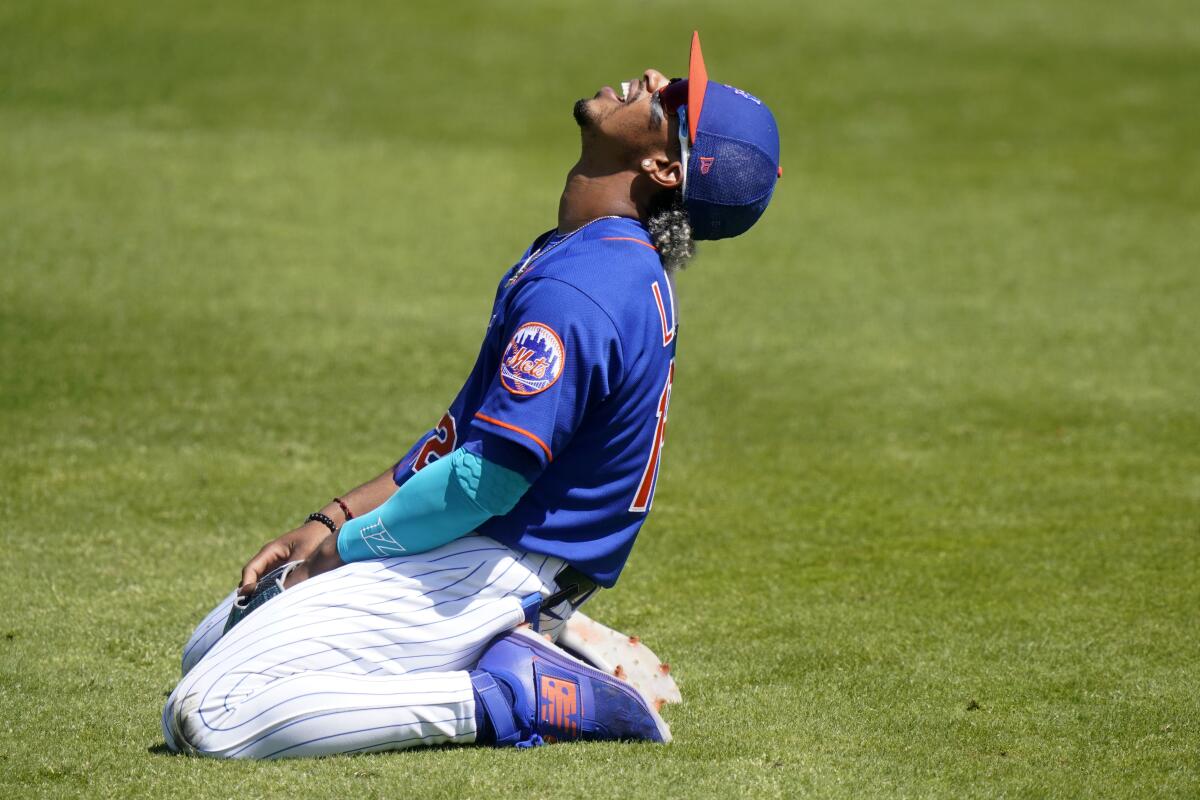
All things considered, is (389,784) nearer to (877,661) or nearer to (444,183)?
(877,661)

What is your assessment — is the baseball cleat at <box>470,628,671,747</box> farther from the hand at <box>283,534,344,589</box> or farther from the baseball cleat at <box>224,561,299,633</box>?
the baseball cleat at <box>224,561,299,633</box>

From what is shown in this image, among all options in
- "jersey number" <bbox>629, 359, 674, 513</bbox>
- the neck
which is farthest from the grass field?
the neck

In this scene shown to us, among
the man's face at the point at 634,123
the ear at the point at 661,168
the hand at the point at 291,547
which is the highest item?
the man's face at the point at 634,123

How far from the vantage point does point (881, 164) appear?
13.0 m

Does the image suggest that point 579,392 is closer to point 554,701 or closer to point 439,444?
point 439,444

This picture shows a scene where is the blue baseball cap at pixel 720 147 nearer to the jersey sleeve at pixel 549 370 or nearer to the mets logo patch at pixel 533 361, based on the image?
the jersey sleeve at pixel 549 370

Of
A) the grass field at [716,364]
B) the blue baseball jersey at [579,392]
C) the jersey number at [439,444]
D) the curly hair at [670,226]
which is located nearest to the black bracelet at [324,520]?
the jersey number at [439,444]

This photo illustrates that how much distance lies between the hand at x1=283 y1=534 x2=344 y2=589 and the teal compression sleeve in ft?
0.25

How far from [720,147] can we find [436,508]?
1224 mm

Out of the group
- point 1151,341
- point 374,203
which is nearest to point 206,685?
point 1151,341

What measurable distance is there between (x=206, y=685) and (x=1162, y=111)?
1324 cm

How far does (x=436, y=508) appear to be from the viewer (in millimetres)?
3729

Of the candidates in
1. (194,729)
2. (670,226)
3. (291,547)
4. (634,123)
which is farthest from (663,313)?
(194,729)

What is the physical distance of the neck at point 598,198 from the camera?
3992 millimetres
